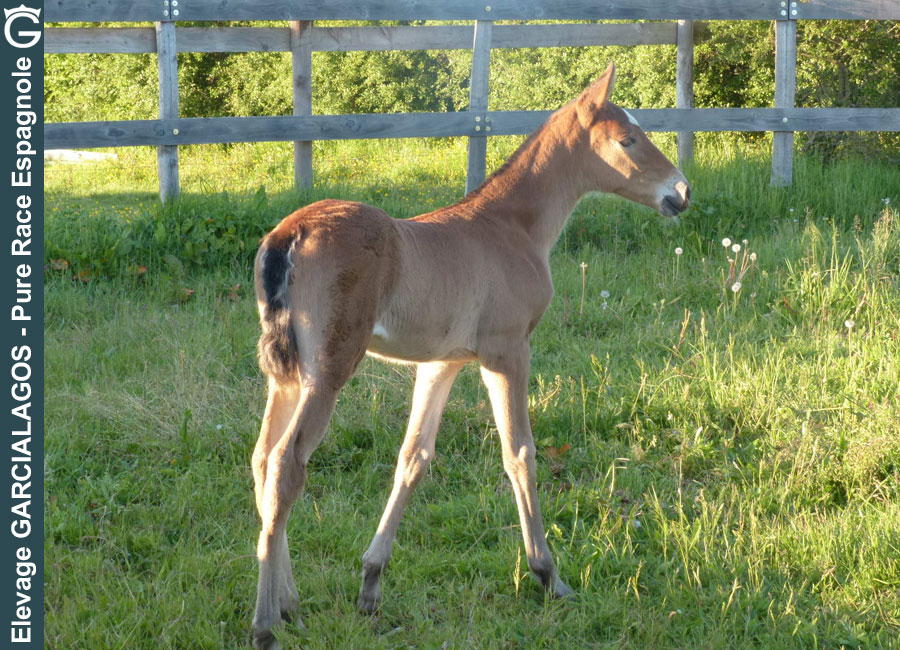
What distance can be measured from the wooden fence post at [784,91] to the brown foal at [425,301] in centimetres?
510

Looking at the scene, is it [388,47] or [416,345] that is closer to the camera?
[416,345]

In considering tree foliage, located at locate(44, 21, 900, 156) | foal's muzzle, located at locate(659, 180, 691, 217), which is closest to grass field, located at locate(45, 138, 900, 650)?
foal's muzzle, located at locate(659, 180, 691, 217)

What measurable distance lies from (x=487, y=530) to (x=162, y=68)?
509 cm

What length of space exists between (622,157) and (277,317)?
1684mm

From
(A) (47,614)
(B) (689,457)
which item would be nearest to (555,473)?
(B) (689,457)

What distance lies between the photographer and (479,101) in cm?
790

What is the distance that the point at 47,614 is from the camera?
10.4ft

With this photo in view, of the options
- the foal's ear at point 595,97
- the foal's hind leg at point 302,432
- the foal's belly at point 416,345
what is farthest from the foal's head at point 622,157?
the foal's hind leg at point 302,432

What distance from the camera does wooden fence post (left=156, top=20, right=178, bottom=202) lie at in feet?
23.5

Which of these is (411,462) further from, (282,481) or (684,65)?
(684,65)

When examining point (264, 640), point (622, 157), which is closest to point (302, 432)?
point (264, 640)

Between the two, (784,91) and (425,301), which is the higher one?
(784,91)
